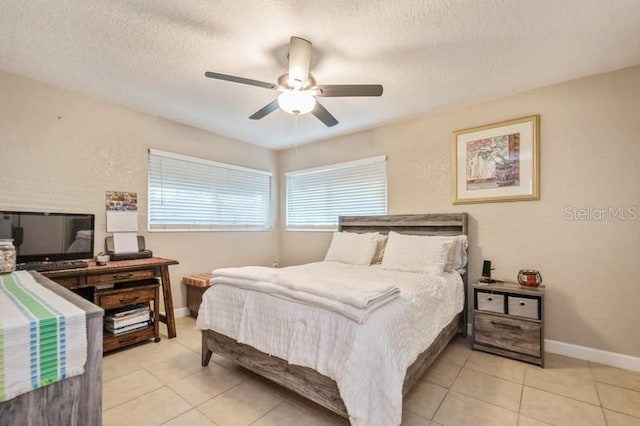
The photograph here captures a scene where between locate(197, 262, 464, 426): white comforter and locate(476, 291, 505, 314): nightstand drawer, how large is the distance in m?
0.43

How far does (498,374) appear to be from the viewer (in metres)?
A: 2.30

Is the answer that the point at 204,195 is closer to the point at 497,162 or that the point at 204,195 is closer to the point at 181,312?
the point at 181,312

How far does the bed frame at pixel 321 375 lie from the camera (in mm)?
1674

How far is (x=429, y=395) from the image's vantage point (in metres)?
2.02

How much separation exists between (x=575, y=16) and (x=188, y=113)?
3.50 metres

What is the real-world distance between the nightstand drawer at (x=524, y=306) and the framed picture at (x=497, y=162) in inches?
38.0

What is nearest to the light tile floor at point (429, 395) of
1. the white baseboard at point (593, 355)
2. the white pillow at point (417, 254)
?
the white baseboard at point (593, 355)

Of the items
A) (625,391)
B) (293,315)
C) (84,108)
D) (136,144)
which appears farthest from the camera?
(136,144)

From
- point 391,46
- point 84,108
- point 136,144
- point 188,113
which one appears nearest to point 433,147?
point 391,46

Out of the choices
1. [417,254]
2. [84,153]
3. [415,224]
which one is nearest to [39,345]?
[417,254]

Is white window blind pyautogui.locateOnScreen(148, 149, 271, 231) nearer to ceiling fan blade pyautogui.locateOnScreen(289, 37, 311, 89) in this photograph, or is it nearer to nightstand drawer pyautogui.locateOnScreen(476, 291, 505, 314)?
ceiling fan blade pyautogui.locateOnScreen(289, 37, 311, 89)

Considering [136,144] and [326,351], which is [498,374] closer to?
[326,351]

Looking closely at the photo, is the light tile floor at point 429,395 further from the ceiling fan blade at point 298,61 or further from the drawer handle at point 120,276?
the ceiling fan blade at point 298,61

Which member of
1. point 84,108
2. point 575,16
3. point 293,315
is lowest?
point 293,315
